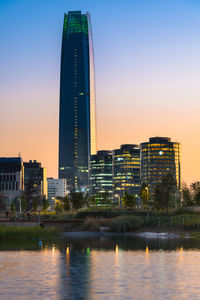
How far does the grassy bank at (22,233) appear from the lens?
111 m

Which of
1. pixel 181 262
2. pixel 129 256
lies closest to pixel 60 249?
pixel 129 256

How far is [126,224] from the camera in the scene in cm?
14150

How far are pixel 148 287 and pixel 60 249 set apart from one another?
43525 millimetres

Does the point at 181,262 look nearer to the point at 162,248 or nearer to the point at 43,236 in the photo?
the point at 162,248

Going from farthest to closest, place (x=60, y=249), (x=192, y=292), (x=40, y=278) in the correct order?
(x=60, y=249)
(x=40, y=278)
(x=192, y=292)

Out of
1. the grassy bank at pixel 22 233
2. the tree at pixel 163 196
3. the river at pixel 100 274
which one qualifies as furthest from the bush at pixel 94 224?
the river at pixel 100 274

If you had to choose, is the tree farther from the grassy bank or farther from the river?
the river

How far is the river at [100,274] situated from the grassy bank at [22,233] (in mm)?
25748

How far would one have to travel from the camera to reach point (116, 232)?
465ft

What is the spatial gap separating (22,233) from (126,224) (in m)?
36.7

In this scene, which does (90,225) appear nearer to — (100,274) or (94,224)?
(94,224)

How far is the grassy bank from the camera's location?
11094cm

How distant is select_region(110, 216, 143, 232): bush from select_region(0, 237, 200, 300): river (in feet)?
182

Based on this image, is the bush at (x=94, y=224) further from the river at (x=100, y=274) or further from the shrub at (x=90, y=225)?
the river at (x=100, y=274)
